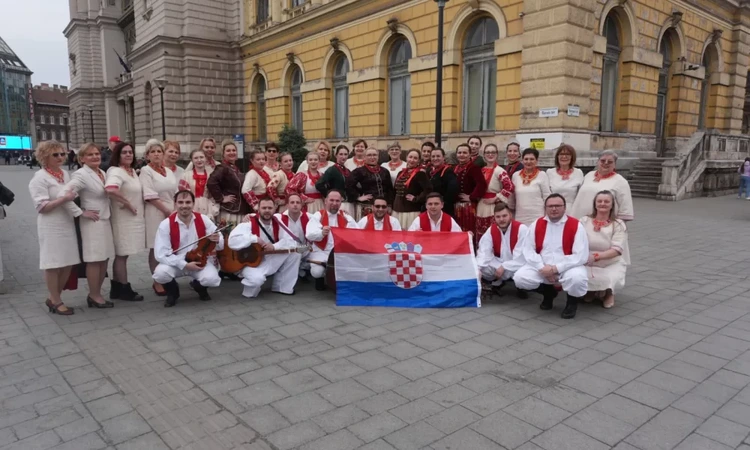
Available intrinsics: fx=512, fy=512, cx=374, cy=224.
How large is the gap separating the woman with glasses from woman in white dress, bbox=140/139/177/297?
521 cm

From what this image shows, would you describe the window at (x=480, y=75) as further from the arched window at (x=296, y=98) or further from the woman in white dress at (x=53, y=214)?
the woman in white dress at (x=53, y=214)

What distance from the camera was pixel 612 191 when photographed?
6078 mm

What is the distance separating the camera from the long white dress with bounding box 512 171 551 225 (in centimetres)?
685

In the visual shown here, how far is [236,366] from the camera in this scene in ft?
14.5

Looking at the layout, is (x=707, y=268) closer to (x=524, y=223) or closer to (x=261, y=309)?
(x=524, y=223)

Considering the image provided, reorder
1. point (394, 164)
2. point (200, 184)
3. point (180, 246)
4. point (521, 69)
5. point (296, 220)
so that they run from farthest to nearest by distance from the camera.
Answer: point (521, 69), point (394, 164), point (200, 184), point (296, 220), point (180, 246)

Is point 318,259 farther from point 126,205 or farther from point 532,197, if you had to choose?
point 532,197

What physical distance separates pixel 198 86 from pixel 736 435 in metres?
31.1

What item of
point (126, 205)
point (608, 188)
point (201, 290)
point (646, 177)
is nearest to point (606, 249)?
point (608, 188)

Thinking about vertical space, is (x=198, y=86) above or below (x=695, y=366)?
above

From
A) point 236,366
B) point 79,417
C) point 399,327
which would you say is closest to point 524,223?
point 399,327

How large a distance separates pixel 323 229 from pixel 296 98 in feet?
71.4

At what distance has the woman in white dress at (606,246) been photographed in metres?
5.87

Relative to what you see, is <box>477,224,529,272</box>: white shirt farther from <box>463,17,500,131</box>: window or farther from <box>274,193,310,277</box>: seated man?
<box>463,17,500,131</box>: window
